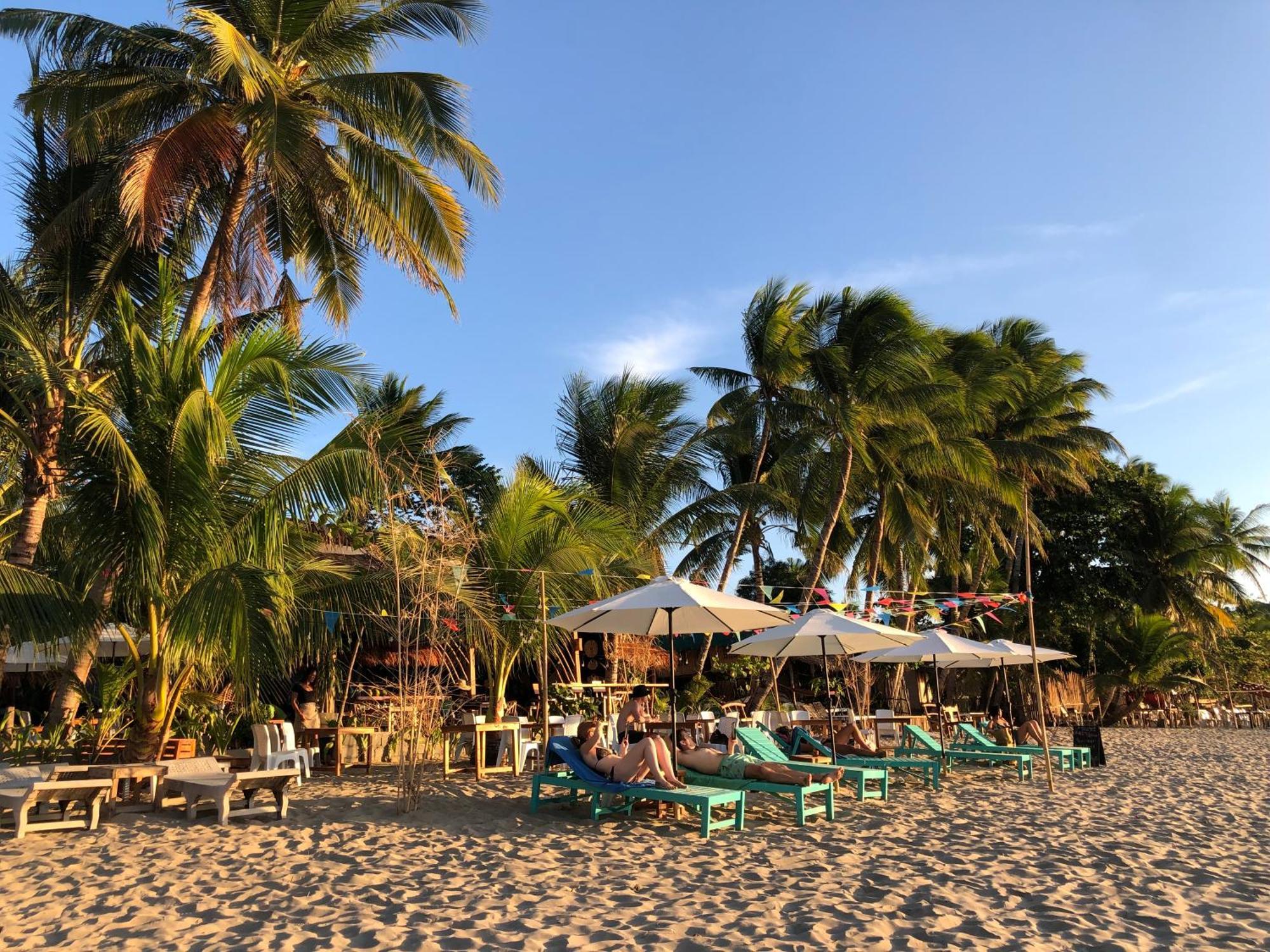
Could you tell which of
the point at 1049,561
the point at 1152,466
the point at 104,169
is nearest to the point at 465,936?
the point at 104,169

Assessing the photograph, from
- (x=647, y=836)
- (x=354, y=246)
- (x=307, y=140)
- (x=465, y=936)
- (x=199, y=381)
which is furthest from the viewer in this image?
(x=354, y=246)

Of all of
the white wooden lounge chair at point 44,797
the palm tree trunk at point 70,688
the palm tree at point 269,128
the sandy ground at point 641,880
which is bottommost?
the sandy ground at point 641,880

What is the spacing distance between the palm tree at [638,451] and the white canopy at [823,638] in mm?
7388

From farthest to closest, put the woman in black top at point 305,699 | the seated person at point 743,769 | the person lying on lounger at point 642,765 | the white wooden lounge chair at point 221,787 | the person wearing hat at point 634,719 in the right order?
1. the woman in black top at point 305,699
2. the person wearing hat at point 634,719
3. the seated person at point 743,769
4. the person lying on lounger at point 642,765
5. the white wooden lounge chair at point 221,787

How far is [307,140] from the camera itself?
9961 millimetres

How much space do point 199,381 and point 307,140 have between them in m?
3.40

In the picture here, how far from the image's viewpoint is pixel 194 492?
25.7 ft

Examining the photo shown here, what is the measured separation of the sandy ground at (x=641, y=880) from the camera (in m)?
4.25

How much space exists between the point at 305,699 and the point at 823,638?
320 inches

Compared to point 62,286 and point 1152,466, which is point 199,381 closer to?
point 62,286

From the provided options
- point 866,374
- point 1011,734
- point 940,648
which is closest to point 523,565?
point 940,648

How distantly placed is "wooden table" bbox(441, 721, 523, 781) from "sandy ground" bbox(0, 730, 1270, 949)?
4.21ft

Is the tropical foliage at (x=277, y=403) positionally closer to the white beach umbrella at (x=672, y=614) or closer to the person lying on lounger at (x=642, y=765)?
the white beach umbrella at (x=672, y=614)

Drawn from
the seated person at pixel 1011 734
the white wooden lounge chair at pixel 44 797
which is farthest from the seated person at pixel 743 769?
the seated person at pixel 1011 734
